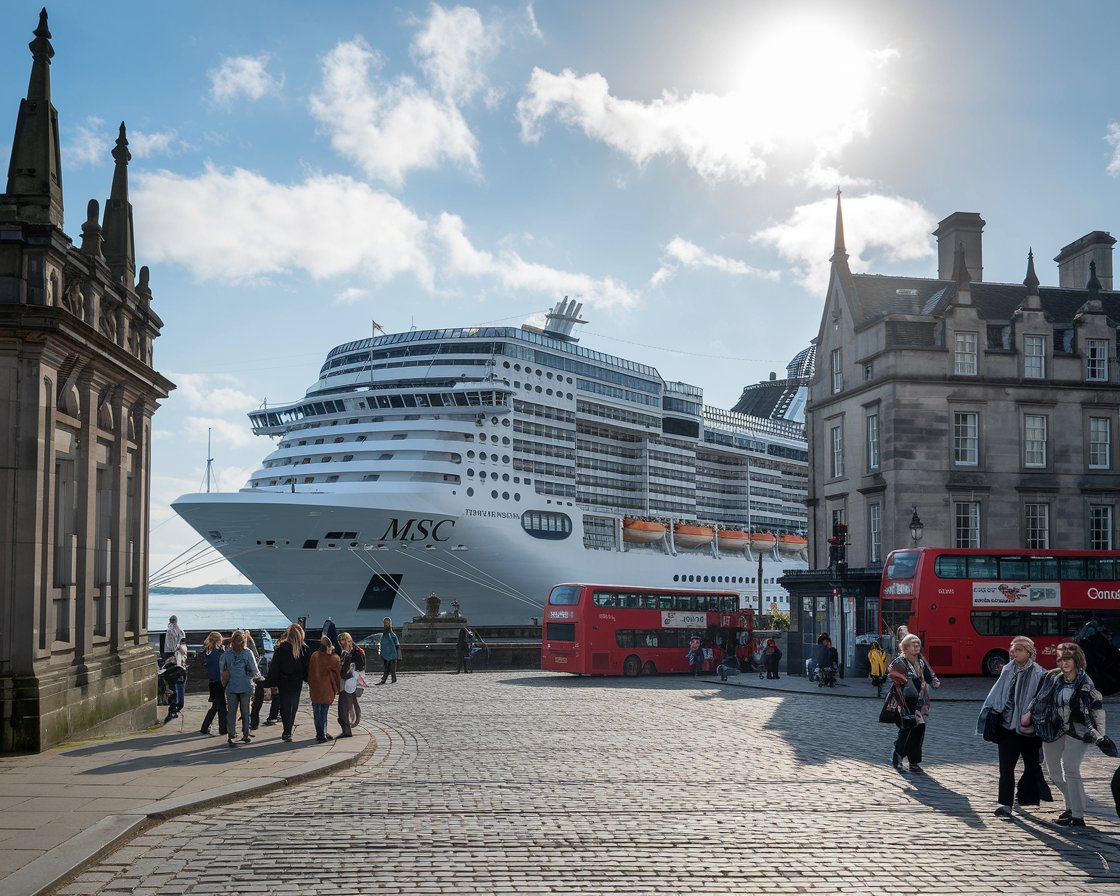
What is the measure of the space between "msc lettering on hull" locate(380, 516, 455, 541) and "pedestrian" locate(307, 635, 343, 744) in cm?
3778

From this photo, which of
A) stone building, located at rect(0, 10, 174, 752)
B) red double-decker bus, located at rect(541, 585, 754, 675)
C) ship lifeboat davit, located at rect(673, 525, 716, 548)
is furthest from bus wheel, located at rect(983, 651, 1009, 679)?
ship lifeboat davit, located at rect(673, 525, 716, 548)

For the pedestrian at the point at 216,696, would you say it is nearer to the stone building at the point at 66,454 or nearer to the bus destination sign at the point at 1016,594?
the stone building at the point at 66,454

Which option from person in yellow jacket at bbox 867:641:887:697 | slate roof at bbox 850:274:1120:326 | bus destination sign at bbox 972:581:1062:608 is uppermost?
slate roof at bbox 850:274:1120:326

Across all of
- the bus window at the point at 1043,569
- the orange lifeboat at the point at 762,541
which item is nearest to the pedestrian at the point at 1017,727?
the bus window at the point at 1043,569

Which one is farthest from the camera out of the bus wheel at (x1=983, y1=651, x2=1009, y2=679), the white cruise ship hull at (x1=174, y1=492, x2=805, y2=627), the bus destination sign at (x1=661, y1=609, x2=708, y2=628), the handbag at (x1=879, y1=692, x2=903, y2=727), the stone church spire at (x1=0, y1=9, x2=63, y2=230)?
the white cruise ship hull at (x1=174, y1=492, x2=805, y2=627)

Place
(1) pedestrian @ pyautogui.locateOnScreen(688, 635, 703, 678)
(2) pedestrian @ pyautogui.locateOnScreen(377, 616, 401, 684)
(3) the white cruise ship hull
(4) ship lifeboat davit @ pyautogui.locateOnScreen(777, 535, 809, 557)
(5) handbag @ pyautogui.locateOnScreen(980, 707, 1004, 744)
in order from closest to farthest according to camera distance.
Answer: (5) handbag @ pyautogui.locateOnScreen(980, 707, 1004, 744), (2) pedestrian @ pyautogui.locateOnScreen(377, 616, 401, 684), (1) pedestrian @ pyautogui.locateOnScreen(688, 635, 703, 678), (3) the white cruise ship hull, (4) ship lifeboat davit @ pyautogui.locateOnScreen(777, 535, 809, 557)

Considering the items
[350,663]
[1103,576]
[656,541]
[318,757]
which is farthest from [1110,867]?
[656,541]

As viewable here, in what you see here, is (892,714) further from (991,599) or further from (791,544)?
(791,544)

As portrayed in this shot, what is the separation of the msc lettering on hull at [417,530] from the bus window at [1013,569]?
29.5 metres

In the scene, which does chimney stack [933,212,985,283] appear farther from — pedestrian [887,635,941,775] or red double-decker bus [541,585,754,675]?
pedestrian [887,635,941,775]

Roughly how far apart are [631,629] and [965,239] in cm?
2263

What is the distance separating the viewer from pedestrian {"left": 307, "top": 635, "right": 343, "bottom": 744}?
17.3 metres

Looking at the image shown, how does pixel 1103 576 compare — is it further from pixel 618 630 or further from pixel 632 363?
pixel 632 363

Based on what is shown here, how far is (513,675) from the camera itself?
38594 mm
